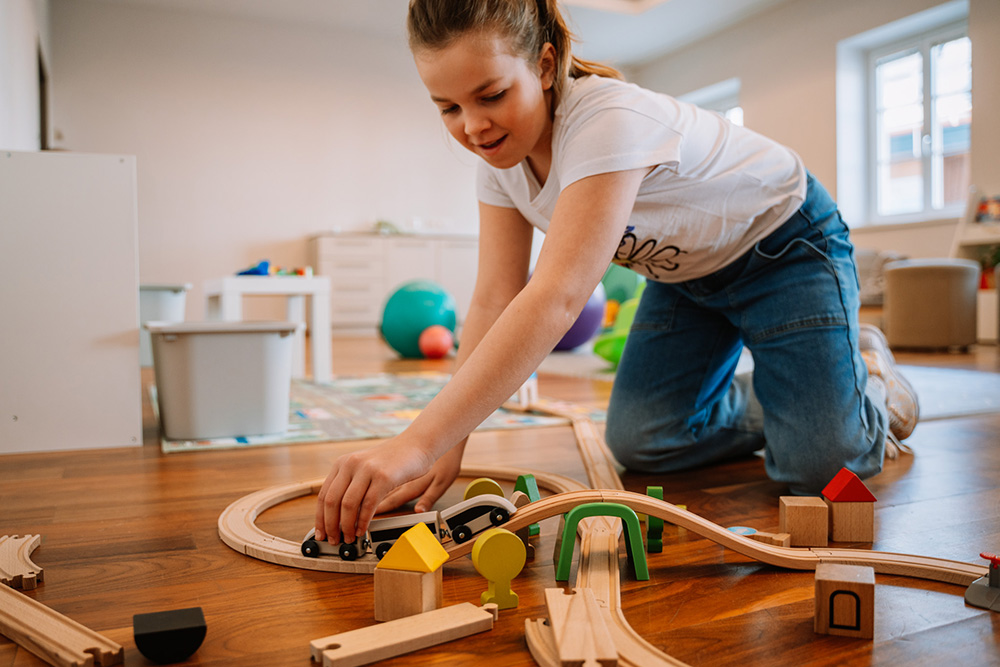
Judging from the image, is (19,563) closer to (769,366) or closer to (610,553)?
(610,553)

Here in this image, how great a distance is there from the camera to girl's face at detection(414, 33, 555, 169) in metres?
0.90

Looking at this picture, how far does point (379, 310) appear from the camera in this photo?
6402 millimetres

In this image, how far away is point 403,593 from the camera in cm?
75

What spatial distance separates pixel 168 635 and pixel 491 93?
0.66 meters

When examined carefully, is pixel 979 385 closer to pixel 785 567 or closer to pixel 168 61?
pixel 785 567

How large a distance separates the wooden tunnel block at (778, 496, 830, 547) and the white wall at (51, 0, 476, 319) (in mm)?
A: 5404

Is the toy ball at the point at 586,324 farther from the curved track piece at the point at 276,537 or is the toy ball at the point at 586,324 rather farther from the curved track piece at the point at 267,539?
the curved track piece at the point at 267,539

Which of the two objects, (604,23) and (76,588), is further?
(604,23)

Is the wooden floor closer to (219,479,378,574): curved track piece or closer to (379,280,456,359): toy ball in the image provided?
(219,479,378,574): curved track piece

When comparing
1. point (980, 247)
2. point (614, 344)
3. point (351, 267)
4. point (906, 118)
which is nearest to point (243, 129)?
point (351, 267)

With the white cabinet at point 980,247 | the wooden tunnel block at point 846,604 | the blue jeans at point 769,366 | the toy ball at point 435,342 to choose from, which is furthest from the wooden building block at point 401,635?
the white cabinet at point 980,247

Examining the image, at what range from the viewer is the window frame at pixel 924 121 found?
208 inches

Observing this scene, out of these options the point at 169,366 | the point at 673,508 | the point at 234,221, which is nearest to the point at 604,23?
the point at 234,221

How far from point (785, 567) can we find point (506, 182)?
25.4 inches
